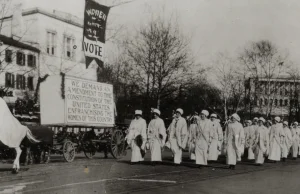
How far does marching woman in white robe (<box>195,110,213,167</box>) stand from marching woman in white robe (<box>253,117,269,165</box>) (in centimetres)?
385

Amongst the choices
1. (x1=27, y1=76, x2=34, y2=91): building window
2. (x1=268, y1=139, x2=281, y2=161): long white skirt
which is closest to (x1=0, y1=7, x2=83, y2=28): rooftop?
(x1=27, y1=76, x2=34, y2=91): building window

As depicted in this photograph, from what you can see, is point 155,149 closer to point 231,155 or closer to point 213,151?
point 231,155

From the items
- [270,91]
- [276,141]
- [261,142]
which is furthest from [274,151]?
[270,91]

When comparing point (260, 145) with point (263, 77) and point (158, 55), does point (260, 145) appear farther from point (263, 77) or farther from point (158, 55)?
point (263, 77)

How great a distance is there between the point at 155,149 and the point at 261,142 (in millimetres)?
6137

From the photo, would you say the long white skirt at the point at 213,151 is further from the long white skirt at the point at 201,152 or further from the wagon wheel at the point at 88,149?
the wagon wheel at the point at 88,149

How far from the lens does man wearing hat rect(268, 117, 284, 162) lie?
2177cm

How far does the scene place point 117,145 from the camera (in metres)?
19.2

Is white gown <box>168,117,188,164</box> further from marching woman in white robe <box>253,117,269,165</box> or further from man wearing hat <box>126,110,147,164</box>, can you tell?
marching woman in white robe <box>253,117,269,165</box>

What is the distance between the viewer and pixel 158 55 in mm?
34500

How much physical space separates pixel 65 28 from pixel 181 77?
402 inches

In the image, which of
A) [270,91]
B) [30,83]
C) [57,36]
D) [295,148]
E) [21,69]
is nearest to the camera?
[295,148]

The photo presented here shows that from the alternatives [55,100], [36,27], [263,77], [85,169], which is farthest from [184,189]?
[263,77]

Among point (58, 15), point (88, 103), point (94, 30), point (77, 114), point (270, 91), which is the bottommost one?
point (77, 114)
